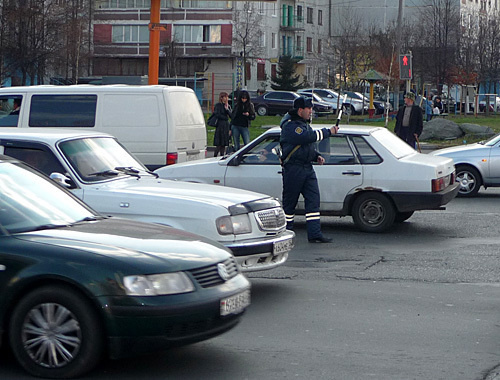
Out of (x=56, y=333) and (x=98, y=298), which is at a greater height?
(x=98, y=298)

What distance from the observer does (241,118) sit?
21516 mm

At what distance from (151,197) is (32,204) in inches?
81.6

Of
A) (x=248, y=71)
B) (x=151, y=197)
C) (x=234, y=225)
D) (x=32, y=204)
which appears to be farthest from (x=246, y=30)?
(x=32, y=204)

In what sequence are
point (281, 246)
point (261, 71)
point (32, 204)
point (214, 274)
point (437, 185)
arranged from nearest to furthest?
point (214, 274) < point (32, 204) < point (281, 246) < point (437, 185) < point (261, 71)

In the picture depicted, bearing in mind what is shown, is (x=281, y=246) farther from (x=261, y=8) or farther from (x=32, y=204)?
(x=261, y=8)

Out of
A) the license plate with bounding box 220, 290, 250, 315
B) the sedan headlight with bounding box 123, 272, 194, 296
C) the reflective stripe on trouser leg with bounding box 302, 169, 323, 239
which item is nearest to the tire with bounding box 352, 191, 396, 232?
the reflective stripe on trouser leg with bounding box 302, 169, 323, 239

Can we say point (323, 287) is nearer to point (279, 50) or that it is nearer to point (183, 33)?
point (183, 33)

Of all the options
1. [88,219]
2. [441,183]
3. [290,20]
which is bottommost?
[441,183]

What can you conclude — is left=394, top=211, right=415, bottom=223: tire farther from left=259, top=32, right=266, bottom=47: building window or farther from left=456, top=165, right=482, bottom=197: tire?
left=259, top=32, right=266, bottom=47: building window

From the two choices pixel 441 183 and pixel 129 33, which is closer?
pixel 441 183

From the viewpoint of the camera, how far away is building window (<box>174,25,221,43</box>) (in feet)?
242

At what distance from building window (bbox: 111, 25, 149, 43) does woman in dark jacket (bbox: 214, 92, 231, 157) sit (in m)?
55.1

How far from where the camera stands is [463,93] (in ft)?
183

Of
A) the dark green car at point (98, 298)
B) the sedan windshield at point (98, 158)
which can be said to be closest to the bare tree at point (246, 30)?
the sedan windshield at point (98, 158)
